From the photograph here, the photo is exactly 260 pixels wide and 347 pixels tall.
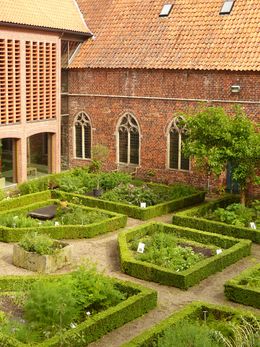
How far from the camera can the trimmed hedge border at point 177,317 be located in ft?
41.7

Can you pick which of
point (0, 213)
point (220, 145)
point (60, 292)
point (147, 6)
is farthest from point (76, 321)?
point (147, 6)

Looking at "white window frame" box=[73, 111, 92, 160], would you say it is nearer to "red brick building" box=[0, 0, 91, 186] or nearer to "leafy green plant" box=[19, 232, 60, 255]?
"red brick building" box=[0, 0, 91, 186]

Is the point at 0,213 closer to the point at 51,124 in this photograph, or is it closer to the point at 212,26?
the point at 51,124

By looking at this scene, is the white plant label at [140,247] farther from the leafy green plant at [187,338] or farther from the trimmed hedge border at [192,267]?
the leafy green plant at [187,338]

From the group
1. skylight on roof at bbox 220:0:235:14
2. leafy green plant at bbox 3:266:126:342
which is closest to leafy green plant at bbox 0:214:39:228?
leafy green plant at bbox 3:266:126:342

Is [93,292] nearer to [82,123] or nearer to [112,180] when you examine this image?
[112,180]

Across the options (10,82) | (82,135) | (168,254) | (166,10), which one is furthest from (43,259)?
(166,10)

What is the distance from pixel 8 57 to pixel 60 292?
1709 centimetres

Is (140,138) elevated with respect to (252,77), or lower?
lower

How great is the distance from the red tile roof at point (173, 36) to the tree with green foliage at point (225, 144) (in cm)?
415

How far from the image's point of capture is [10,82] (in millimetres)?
27781

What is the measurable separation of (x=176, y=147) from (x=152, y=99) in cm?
289

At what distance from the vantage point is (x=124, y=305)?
1448cm

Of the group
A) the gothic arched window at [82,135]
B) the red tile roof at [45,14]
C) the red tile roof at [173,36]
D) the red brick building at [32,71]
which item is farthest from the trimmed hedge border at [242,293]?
the gothic arched window at [82,135]
